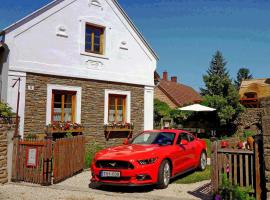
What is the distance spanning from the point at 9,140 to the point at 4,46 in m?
4.29

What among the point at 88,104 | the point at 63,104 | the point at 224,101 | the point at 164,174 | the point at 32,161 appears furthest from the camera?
the point at 224,101

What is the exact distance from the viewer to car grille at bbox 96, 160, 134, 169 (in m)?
8.31

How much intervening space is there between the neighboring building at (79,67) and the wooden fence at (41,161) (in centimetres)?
331

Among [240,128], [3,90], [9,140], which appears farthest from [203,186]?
[240,128]

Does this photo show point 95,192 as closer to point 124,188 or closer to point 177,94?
point 124,188

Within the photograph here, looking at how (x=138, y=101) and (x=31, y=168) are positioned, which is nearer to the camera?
(x=31, y=168)

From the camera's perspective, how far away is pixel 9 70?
1253cm

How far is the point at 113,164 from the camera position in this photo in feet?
A: 27.9

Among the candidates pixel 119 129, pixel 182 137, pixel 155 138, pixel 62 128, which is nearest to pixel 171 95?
pixel 119 129

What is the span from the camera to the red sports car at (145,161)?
825 cm

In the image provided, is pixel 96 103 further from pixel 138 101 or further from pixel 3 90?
pixel 3 90

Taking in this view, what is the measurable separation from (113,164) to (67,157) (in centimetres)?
214

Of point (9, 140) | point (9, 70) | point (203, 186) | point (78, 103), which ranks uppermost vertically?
point (9, 70)

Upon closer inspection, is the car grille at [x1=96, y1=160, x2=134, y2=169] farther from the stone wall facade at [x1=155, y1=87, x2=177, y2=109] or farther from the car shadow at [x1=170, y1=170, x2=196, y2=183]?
the stone wall facade at [x1=155, y1=87, x2=177, y2=109]
